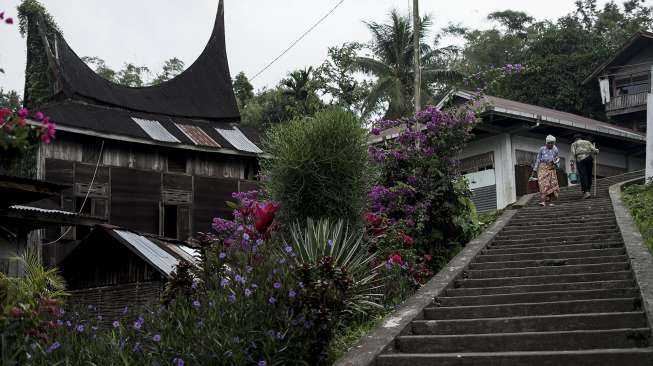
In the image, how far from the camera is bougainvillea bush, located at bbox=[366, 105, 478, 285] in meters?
10.9

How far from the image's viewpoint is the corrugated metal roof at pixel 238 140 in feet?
76.4

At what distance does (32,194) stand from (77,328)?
382 centimetres

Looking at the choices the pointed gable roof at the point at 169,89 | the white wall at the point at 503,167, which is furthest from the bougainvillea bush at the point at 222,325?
the pointed gable roof at the point at 169,89

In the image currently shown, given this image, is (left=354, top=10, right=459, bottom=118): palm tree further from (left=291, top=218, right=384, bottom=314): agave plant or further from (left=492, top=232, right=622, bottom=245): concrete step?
(left=291, top=218, right=384, bottom=314): agave plant

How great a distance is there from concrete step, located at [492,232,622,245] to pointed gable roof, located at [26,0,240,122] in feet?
49.0

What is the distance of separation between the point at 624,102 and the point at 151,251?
24478mm

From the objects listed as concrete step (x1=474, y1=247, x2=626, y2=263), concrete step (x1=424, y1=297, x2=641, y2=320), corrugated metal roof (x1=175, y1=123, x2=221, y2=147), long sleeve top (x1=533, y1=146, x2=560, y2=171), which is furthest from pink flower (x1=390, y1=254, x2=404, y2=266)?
corrugated metal roof (x1=175, y1=123, x2=221, y2=147)

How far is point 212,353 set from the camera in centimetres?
564

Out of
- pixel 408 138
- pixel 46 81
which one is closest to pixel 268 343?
pixel 408 138

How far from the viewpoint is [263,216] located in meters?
8.42

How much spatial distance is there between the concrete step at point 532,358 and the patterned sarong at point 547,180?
9.35 metres

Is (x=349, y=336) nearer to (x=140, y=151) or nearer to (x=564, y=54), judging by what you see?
(x=140, y=151)

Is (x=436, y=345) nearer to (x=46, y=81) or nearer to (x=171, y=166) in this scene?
(x=171, y=166)

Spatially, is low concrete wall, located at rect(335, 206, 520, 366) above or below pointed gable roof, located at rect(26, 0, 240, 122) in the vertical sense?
below
